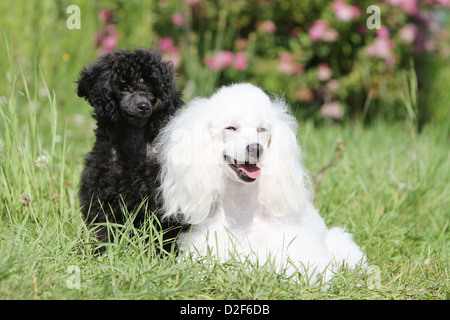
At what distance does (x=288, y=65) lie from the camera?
639 cm

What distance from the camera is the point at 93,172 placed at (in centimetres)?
290

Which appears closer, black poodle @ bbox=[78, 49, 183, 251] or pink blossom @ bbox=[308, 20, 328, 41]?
black poodle @ bbox=[78, 49, 183, 251]

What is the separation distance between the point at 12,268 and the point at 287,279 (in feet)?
3.93

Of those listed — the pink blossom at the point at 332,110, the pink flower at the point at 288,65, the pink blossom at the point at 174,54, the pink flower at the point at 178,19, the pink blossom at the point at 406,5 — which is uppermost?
the pink blossom at the point at 406,5

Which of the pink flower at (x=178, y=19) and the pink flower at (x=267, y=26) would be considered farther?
the pink flower at (x=178, y=19)

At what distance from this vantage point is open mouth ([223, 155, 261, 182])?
2.58 m

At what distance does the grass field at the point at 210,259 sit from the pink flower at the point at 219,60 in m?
1.86

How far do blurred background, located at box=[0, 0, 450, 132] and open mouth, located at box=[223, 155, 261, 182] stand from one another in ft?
11.8

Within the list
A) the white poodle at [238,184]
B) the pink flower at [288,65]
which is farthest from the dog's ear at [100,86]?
the pink flower at [288,65]

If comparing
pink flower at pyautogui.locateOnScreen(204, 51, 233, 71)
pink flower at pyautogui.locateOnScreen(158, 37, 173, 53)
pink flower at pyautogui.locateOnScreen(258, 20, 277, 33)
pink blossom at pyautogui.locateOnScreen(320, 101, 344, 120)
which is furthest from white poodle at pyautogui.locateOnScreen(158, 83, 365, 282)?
pink flower at pyautogui.locateOnScreen(158, 37, 173, 53)

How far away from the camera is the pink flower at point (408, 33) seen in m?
6.50

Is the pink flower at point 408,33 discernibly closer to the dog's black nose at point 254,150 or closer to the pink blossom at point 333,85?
the pink blossom at point 333,85

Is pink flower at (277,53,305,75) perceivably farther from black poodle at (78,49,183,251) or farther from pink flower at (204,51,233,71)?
black poodle at (78,49,183,251)

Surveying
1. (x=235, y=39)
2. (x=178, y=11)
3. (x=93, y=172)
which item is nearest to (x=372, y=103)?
(x=235, y=39)
